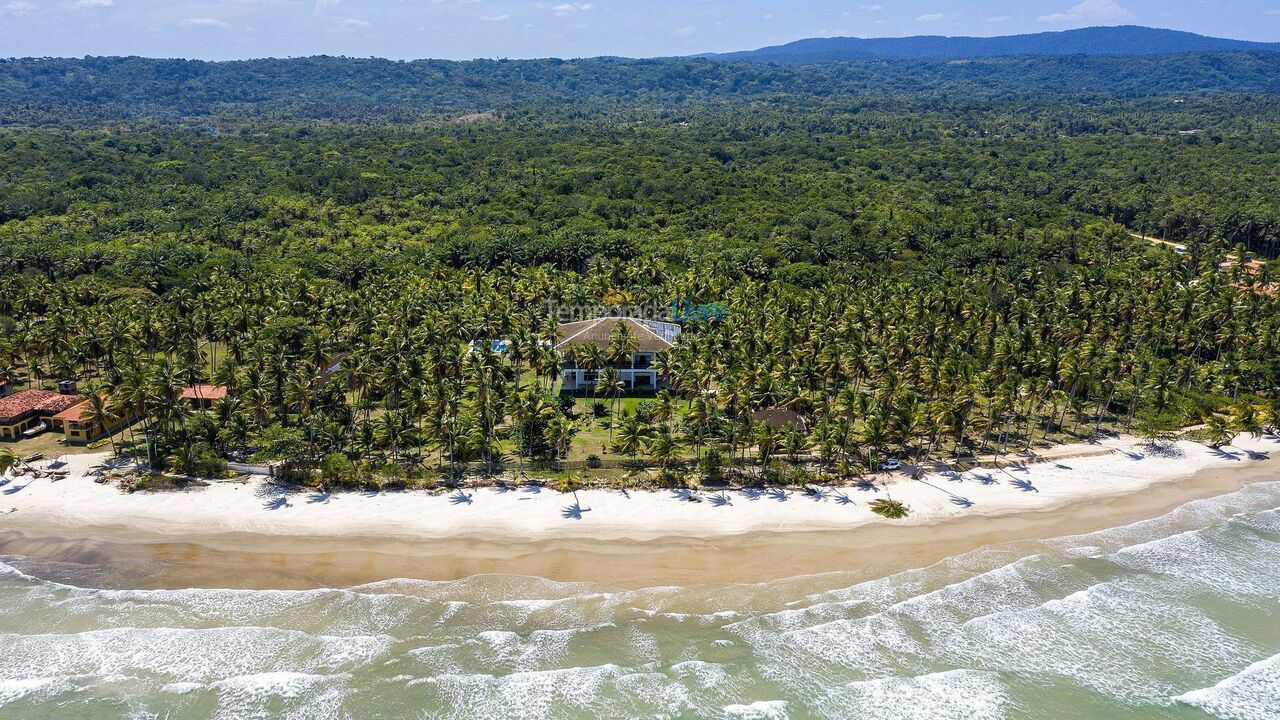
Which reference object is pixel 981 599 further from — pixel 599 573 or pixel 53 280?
pixel 53 280

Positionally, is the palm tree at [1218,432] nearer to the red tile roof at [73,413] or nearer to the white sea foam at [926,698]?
the white sea foam at [926,698]

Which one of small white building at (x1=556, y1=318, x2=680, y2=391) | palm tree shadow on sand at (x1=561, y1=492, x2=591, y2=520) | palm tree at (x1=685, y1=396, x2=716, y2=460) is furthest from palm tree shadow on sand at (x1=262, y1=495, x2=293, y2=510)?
palm tree at (x1=685, y1=396, x2=716, y2=460)

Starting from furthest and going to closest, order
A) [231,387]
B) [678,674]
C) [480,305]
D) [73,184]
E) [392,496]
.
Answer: [73,184] < [480,305] < [231,387] < [392,496] < [678,674]

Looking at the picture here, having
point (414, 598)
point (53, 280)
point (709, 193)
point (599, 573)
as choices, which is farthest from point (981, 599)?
point (709, 193)

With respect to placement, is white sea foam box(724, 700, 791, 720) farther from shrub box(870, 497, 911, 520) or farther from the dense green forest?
the dense green forest

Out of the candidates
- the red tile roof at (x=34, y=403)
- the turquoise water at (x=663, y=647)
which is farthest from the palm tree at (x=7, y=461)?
the turquoise water at (x=663, y=647)

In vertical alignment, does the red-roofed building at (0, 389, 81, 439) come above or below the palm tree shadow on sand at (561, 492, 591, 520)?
above
